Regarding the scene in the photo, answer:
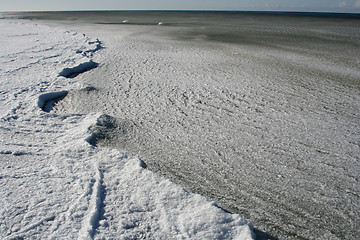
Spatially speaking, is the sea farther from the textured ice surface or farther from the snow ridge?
the snow ridge

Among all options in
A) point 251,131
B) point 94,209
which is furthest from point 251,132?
point 94,209

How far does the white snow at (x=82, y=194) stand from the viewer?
1555 millimetres

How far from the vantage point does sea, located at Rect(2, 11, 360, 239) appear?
184 cm

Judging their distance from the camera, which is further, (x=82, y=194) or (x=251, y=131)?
(x=251, y=131)

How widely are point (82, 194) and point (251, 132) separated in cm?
171

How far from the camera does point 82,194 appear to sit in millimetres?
1816

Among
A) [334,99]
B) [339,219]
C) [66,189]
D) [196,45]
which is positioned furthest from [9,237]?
[196,45]

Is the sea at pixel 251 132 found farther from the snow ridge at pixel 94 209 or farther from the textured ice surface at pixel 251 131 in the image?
the snow ridge at pixel 94 209

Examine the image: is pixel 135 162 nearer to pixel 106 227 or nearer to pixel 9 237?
pixel 106 227

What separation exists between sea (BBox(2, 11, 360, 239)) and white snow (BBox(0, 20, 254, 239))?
7.7 inches

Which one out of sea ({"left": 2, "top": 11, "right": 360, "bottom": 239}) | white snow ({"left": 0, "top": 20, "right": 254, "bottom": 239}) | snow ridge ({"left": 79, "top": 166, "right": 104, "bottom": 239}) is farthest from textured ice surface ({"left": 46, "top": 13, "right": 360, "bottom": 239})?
snow ridge ({"left": 79, "top": 166, "right": 104, "bottom": 239})

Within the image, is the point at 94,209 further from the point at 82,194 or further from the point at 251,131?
the point at 251,131

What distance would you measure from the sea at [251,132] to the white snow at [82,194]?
19 centimetres

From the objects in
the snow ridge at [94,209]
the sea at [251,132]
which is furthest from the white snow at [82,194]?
the sea at [251,132]
